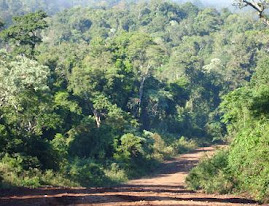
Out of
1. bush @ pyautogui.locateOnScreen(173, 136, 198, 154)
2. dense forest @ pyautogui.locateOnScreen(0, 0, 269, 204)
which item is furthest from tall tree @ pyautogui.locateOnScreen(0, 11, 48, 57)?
bush @ pyautogui.locateOnScreen(173, 136, 198, 154)

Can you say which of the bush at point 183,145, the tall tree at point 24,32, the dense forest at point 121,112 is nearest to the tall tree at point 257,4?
the dense forest at point 121,112

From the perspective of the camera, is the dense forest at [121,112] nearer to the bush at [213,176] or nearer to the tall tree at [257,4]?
the bush at [213,176]

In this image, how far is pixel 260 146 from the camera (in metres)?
16.6

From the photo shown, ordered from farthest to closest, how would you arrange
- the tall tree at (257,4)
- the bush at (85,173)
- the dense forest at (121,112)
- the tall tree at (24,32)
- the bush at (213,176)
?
the tall tree at (24,32), the bush at (85,173), the dense forest at (121,112), the bush at (213,176), the tall tree at (257,4)

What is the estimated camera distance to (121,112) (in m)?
33.8

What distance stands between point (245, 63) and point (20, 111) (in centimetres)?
4410

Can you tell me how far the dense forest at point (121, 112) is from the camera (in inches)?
762

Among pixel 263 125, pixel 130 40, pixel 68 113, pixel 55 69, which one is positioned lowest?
pixel 263 125

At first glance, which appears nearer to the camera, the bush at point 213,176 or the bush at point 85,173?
the bush at point 213,176

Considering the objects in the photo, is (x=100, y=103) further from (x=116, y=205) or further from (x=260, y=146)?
(x=116, y=205)

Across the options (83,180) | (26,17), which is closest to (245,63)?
(26,17)

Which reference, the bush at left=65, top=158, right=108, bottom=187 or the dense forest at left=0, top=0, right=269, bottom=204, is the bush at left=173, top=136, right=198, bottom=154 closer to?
the dense forest at left=0, top=0, right=269, bottom=204

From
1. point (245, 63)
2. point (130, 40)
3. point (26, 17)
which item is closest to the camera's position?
point (26, 17)

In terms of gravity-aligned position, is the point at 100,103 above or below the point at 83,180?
above
